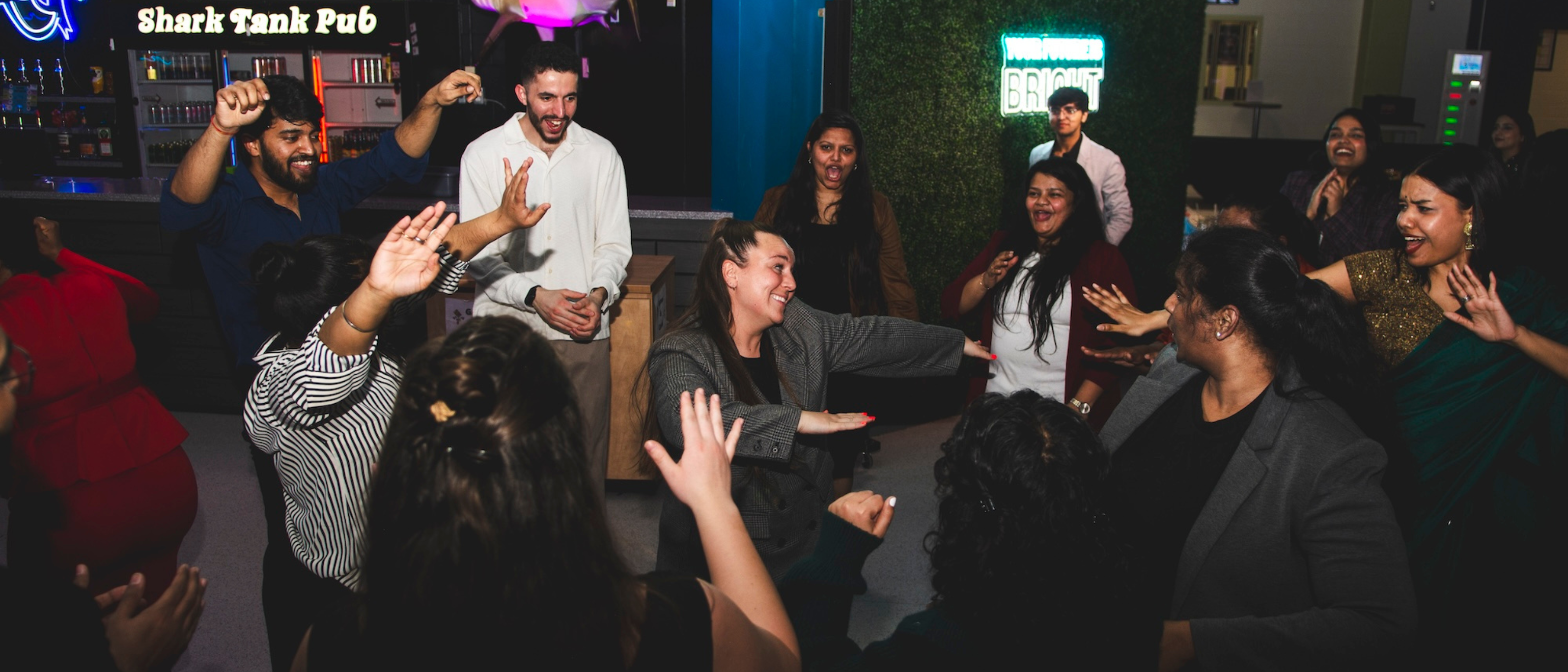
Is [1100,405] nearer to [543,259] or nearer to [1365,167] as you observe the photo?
[543,259]

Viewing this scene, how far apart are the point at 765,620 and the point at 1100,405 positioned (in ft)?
6.44

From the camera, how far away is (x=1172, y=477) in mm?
1747

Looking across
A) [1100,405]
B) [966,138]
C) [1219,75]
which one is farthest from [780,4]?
[1219,75]

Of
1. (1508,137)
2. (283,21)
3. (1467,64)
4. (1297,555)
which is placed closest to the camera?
(1297,555)

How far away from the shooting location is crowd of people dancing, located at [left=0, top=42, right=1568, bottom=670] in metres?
1.05

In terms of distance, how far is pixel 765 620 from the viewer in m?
1.19

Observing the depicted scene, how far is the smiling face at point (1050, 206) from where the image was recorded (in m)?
2.97

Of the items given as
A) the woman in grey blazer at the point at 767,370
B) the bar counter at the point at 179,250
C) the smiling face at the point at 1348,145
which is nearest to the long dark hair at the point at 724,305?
the woman in grey blazer at the point at 767,370

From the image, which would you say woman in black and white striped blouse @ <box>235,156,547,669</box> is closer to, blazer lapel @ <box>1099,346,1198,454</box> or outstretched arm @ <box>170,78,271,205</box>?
outstretched arm @ <box>170,78,271,205</box>

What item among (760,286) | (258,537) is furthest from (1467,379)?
(258,537)

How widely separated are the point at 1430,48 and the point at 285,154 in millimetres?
14277

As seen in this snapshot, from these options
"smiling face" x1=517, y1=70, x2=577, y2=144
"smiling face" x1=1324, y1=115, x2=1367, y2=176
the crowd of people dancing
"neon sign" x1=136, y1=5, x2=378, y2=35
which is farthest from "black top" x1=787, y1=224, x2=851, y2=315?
"neon sign" x1=136, y1=5, x2=378, y2=35

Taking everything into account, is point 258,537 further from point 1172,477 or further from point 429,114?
point 1172,477

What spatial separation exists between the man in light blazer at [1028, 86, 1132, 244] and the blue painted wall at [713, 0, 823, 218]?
1.28 metres
